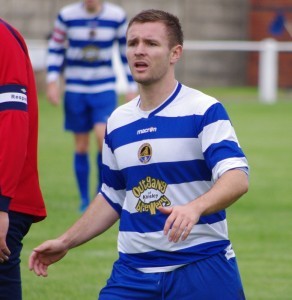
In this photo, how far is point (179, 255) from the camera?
5.14m

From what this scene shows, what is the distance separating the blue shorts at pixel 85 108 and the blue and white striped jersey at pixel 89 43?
68 mm

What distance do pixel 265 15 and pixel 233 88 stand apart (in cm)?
253

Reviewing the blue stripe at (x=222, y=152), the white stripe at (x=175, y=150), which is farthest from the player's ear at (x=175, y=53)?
the blue stripe at (x=222, y=152)

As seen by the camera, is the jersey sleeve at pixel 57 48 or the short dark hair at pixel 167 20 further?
the jersey sleeve at pixel 57 48

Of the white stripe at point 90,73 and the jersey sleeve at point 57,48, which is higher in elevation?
the jersey sleeve at point 57,48

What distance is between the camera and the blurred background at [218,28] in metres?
31.5

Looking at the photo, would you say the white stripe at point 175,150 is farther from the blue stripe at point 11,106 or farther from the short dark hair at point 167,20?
the blue stripe at point 11,106

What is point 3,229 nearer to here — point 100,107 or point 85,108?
point 100,107

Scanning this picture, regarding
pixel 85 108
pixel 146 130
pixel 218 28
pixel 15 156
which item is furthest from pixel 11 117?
pixel 218 28

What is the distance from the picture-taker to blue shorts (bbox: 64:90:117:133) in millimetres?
12391

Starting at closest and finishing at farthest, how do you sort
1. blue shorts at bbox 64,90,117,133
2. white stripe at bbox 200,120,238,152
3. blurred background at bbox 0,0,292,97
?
white stripe at bbox 200,120,238,152, blue shorts at bbox 64,90,117,133, blurred background at bbox 0,0,292,97

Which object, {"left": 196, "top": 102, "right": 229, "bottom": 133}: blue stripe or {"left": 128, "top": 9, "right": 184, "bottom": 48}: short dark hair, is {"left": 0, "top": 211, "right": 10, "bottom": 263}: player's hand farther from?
{"left": 128, "top": 9, "right": 184, "bottom": 48}: short dark hair

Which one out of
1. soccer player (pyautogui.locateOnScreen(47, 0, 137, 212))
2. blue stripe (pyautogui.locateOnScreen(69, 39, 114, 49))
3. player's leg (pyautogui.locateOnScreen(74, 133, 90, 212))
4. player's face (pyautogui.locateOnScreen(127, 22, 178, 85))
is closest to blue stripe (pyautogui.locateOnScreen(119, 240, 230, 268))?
player's face (pyautogui.locateOnScreen(127, 22, 178, 85))

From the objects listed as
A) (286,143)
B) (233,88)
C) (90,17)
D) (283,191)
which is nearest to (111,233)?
(90,17)
